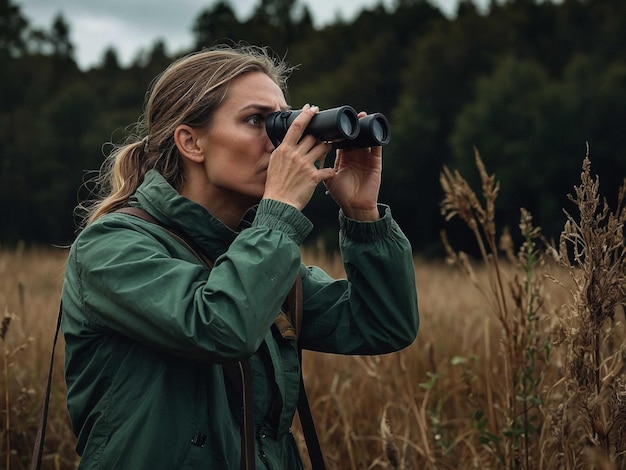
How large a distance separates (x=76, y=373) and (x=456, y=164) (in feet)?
85.8

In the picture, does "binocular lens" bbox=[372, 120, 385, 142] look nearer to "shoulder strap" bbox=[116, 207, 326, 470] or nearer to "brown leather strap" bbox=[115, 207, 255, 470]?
"shoulder strap" bbox=[116, 207, 326, 470]

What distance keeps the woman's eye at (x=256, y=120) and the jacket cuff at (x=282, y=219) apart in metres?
0.30

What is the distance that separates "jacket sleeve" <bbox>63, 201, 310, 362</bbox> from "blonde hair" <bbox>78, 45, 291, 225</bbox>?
0.94 feet

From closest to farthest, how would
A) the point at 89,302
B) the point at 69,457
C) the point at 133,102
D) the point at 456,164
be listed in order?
the point at 89,302
the point at 69,457
the point at 456,164
the point at 133,102

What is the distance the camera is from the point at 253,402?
1723 mm

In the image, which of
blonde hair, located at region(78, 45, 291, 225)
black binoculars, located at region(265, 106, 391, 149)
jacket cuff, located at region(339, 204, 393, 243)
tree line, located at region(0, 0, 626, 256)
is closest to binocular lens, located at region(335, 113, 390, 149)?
black binoculars, located at region(265, 106, 391, 149)

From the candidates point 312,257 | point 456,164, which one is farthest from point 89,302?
point 456,164

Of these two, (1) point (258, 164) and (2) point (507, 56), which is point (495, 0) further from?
(1) point (258, 164)

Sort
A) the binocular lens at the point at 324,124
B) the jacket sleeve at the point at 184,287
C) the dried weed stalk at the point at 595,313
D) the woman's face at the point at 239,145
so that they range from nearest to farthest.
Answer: the jacket sleeve at the point at 184,287
the dried weed stalk at the point at 595,313
the binocular lens at the point at 324,124
the woman's face at the point at 239,145

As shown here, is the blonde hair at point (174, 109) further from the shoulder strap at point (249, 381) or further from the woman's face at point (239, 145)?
the shoulder strap at point (249, 381)

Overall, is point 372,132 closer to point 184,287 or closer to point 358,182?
point 358,182

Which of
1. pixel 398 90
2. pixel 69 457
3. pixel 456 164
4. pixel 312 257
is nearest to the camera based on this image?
pixel 69 457

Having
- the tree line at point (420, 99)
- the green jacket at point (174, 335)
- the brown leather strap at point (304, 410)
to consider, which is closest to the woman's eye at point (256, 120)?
the green jacket at point (174, 335)

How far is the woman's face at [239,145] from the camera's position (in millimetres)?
1901
